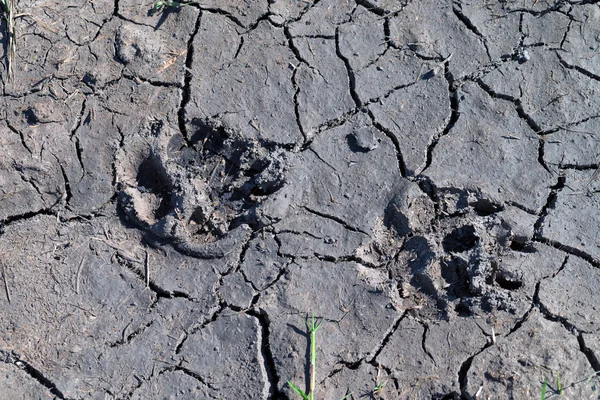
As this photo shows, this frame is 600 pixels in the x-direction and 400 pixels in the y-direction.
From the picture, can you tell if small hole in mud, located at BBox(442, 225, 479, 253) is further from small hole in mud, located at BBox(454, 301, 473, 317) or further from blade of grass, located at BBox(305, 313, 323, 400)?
blade of grass, located at BBox(305, 313, 323, 400)

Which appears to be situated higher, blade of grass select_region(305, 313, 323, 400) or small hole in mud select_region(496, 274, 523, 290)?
small hole in mud select_region(496, 274, 523, 290)

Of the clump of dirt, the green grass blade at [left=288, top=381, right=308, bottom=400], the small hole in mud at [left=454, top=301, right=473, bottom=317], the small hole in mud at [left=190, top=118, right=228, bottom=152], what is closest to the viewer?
the green grass blade at [left=288, top=381, right=308, bottom=400]

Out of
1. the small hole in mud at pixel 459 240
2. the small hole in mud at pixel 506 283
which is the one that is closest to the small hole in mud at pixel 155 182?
the small hole in mud at pixel 459 240

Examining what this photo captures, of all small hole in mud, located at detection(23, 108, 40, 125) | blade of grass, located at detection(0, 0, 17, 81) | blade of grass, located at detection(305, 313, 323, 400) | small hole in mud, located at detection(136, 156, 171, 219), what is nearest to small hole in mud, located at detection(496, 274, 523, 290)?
blade of grass, located at detection(305, 313, 323, 400)

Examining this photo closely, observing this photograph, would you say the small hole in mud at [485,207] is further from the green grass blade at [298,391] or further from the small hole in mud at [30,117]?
the small hole in mud at [30,117]

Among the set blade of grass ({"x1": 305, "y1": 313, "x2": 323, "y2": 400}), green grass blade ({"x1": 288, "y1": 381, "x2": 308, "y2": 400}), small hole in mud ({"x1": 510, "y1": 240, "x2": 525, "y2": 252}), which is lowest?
green grass blade ({"x1": 288, "y1": 381, "x2": 308, "y2": 400})

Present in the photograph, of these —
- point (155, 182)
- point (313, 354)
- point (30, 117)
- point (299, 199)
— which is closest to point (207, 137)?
point (155, 182)

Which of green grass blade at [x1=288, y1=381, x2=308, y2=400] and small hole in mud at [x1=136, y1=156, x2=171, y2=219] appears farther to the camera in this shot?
small hole in mud at [x1=136, y1=156, x2=171, y2=219]
